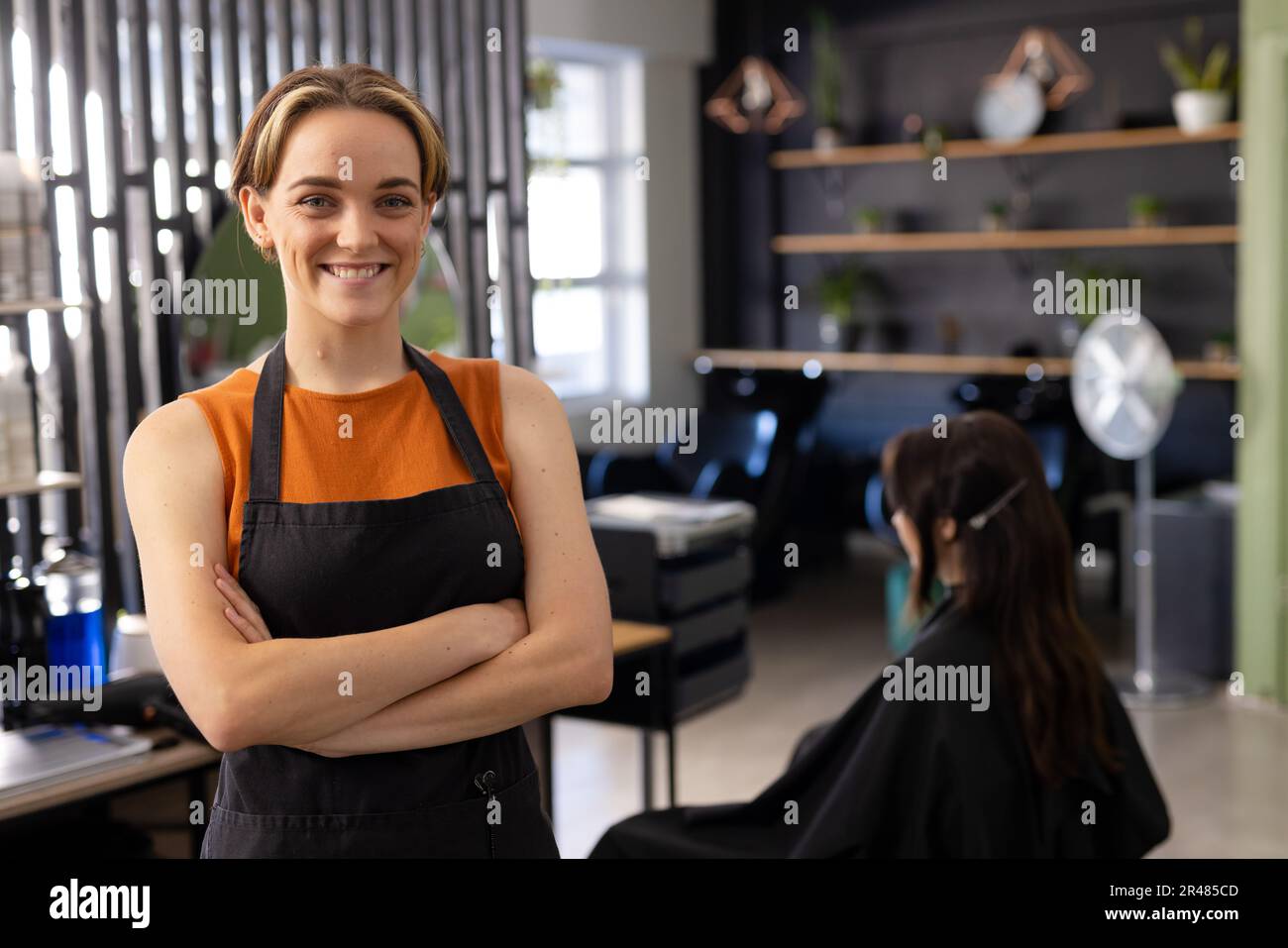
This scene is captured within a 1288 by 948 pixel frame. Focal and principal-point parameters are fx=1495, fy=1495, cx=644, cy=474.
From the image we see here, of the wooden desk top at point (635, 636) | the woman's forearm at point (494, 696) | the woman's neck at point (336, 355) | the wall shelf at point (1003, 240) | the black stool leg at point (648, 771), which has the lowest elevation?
the black stool leg at point (648, 771)

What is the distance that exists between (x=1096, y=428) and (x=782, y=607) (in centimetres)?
206

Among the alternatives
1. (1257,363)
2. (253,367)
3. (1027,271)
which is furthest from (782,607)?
(253,367)

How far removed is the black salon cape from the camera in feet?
7.73

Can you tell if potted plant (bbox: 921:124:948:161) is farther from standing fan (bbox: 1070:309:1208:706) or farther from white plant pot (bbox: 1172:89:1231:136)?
standing fan (bbox: 1070:309:1208:706)

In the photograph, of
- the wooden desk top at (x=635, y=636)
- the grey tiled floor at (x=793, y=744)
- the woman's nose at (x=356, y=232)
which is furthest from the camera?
the grey tiled floor at (x=793, y=744)

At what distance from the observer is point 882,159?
734 cm

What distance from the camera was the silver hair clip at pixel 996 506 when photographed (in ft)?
7.66

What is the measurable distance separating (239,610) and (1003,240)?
19.5 feet

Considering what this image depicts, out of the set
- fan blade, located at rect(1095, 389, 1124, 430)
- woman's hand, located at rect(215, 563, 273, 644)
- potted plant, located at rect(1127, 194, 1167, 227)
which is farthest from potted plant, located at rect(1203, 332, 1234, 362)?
woman's hand, located at rect(215, 563, 273, 644)

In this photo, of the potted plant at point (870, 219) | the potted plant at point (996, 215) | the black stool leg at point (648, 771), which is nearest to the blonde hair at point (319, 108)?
the black stool leg at point (648, 771)

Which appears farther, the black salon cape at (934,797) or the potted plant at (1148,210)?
the potted plant at (1148,210)

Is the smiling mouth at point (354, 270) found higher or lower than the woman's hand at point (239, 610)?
higher

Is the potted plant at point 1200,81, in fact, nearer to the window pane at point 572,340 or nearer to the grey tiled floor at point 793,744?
the grey tiled floor at point 793,744
